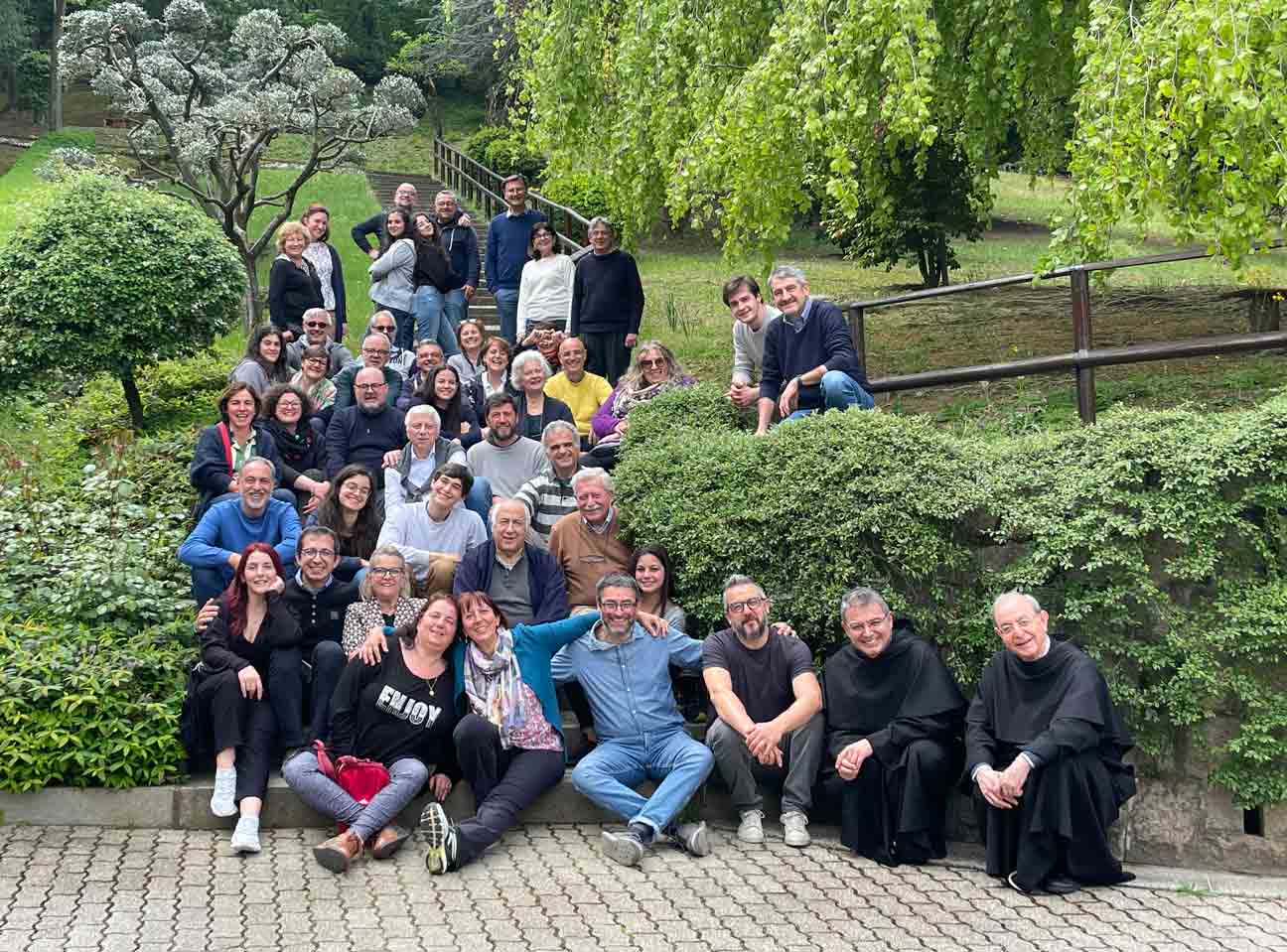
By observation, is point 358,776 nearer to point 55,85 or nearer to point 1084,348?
point 1084,348

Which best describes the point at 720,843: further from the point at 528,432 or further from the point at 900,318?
the point at 900,318

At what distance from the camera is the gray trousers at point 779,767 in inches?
287

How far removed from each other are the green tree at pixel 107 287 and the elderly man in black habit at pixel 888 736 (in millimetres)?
7365

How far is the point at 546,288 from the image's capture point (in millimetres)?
12383

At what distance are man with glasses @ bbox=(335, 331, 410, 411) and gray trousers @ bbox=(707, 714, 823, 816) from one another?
3.83m

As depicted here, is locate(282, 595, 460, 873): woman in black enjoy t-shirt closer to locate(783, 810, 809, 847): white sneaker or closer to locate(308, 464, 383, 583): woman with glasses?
locate(308, 464, 383, 583): woman with glasses

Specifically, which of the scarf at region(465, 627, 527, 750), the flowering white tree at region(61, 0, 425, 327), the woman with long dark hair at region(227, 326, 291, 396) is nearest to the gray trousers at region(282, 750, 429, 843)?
the scarf at region(465, 627, 527, 750)

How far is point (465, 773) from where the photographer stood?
7238 mm

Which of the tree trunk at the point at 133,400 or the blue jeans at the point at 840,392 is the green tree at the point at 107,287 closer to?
the tree trunk at the point at 133,400

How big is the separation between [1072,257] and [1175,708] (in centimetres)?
245

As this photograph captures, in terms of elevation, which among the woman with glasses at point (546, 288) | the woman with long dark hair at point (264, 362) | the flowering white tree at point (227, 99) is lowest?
the woman with long dark hair at point (264, 362)

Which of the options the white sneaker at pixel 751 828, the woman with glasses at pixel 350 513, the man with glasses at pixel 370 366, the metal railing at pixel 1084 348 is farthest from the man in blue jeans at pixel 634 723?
the man with glasses at pixel 370 366

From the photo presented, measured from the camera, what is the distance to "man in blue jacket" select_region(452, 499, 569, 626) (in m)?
7.93

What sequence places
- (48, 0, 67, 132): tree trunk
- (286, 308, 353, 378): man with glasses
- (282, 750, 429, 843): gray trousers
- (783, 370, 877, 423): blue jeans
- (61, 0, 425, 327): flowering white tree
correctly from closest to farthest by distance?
(282, 750, 429, 843): gray trousers → (783, 370, 877, 423): blue jeans → (286, 308, 353, 378): man with glasses → (61, 0, 425, 327): flowering white tree → (48, 0, 67, 132): tree trunk
